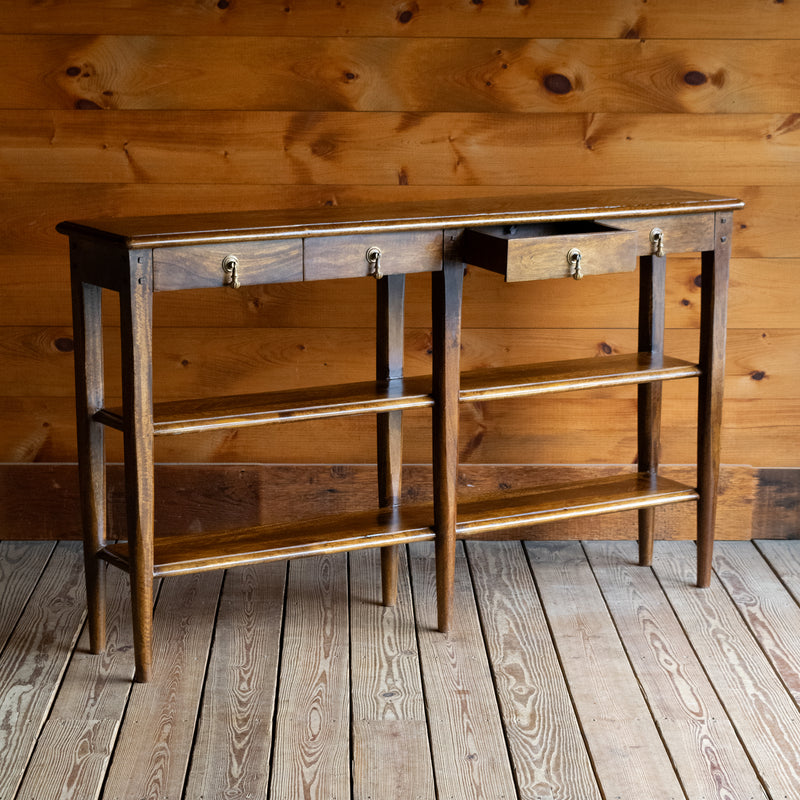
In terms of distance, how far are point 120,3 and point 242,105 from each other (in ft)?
1.27

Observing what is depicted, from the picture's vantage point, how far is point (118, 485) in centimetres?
314

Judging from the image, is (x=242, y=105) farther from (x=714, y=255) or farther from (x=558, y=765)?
(x=558, y=765)

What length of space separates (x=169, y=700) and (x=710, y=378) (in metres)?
1.49

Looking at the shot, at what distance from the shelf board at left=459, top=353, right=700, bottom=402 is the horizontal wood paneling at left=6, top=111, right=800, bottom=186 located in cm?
53

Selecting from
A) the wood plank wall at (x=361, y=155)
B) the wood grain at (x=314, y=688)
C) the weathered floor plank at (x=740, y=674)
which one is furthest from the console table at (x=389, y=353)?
the wood plank wall at (x=361, y=155)

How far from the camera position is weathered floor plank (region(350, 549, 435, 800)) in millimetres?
2059

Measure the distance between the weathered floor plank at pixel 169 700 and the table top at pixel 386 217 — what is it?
0.92 meters

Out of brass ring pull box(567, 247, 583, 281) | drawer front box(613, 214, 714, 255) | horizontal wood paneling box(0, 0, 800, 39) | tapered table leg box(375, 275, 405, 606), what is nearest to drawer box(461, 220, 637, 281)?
brass ring pull box(567, 247, 583, 281)

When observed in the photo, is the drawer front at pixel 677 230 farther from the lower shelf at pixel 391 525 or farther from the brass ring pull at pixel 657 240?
the lower shelf at pixel 391 525

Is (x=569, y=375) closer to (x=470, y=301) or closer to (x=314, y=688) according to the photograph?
(x=470, y=301)

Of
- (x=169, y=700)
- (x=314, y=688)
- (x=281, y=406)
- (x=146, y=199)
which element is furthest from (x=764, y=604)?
(x=146, y=199)

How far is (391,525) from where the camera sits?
2643mm

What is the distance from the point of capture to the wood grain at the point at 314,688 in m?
2.06

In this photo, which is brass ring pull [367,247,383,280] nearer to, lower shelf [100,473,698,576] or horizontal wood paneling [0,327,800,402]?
lower shelf [100,473,698,576]
